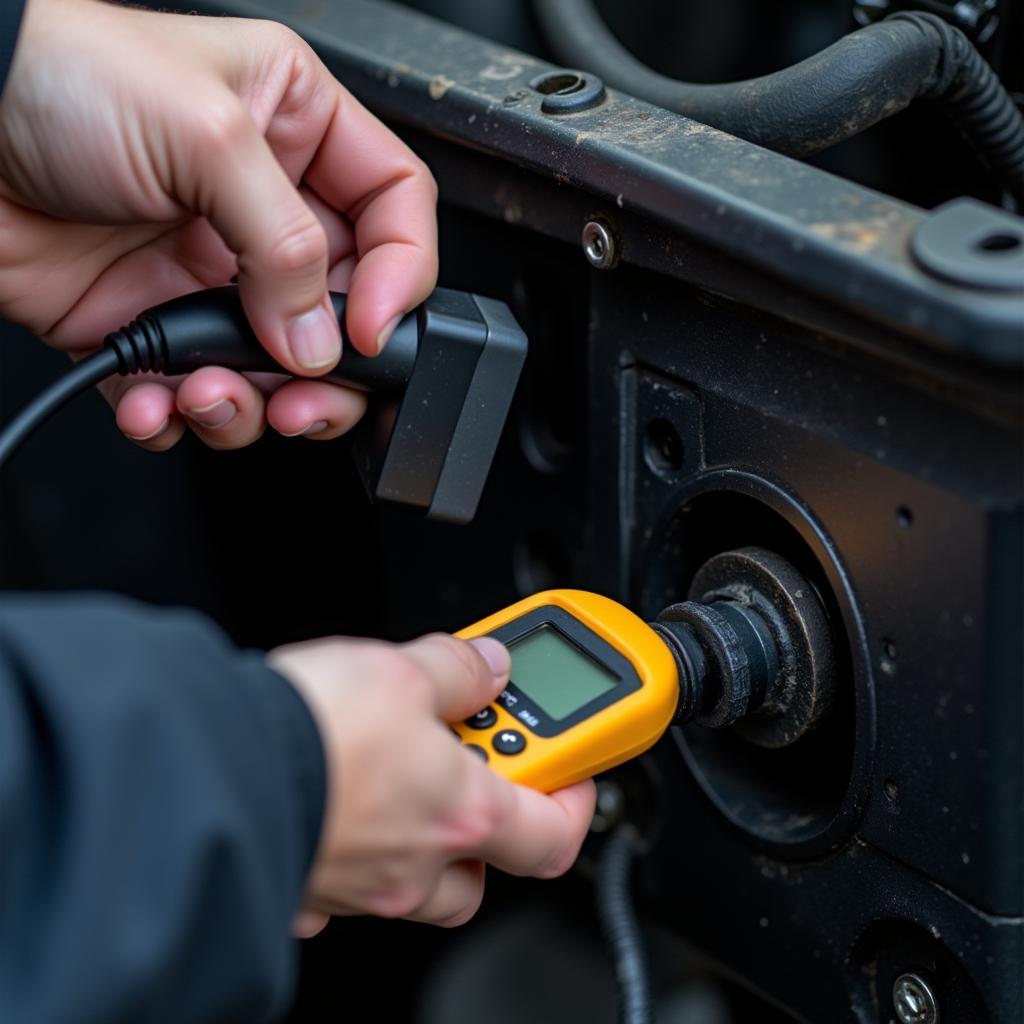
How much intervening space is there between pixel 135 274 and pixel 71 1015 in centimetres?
46

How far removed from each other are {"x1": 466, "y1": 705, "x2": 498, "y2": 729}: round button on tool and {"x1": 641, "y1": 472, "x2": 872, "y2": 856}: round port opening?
0.44 feet

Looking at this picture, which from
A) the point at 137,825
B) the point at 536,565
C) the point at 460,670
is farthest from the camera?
the point at 536,565

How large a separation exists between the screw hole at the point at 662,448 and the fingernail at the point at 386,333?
0.13 meters

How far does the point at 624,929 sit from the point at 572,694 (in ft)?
0.69

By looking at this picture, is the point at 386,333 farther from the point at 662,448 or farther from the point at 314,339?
the point at 662,448

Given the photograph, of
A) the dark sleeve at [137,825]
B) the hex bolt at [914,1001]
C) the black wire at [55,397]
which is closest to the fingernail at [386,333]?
the black wire at [55,397]

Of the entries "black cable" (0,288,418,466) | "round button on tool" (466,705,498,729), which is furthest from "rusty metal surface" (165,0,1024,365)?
"round button on tool" (466,705,498,729)

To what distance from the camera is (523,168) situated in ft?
2.14

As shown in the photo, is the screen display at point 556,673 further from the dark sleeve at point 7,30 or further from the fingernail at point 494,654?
the dark sleeve at point 7,30

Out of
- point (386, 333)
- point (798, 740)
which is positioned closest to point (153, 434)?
point (386, 333)

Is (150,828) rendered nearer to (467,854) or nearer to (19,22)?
(467,854)

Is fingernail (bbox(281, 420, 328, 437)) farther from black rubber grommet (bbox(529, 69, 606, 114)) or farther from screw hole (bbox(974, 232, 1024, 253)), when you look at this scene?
screw hole (bbox(974, 232, 1024, 253))

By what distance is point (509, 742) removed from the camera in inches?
22.2

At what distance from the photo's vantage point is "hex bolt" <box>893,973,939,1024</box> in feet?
1.98
